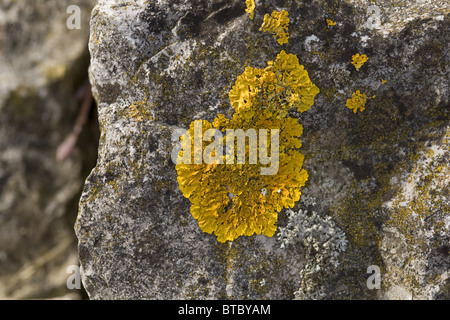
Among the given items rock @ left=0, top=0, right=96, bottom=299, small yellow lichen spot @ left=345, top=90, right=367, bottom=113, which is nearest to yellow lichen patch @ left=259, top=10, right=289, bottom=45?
small yellow lichen spot @ left=345, top=90, right=367, bottom=113

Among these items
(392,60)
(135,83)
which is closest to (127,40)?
(135,83)

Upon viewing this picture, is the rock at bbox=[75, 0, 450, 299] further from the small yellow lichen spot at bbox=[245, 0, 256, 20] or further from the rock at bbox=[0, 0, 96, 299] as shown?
the rock at bbox=[0, 0, 96, 299]

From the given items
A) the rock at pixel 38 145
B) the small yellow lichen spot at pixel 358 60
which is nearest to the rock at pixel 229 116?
the small yellow lichen spot at pixel 358 60

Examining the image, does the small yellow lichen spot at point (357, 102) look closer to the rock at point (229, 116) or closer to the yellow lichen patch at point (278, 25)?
the rock at point (229, 116)

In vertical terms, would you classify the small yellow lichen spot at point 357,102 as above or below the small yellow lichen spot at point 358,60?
below

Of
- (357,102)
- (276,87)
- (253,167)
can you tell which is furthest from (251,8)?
(253,167)

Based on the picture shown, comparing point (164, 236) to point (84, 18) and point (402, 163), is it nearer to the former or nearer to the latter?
point (402, 163)
